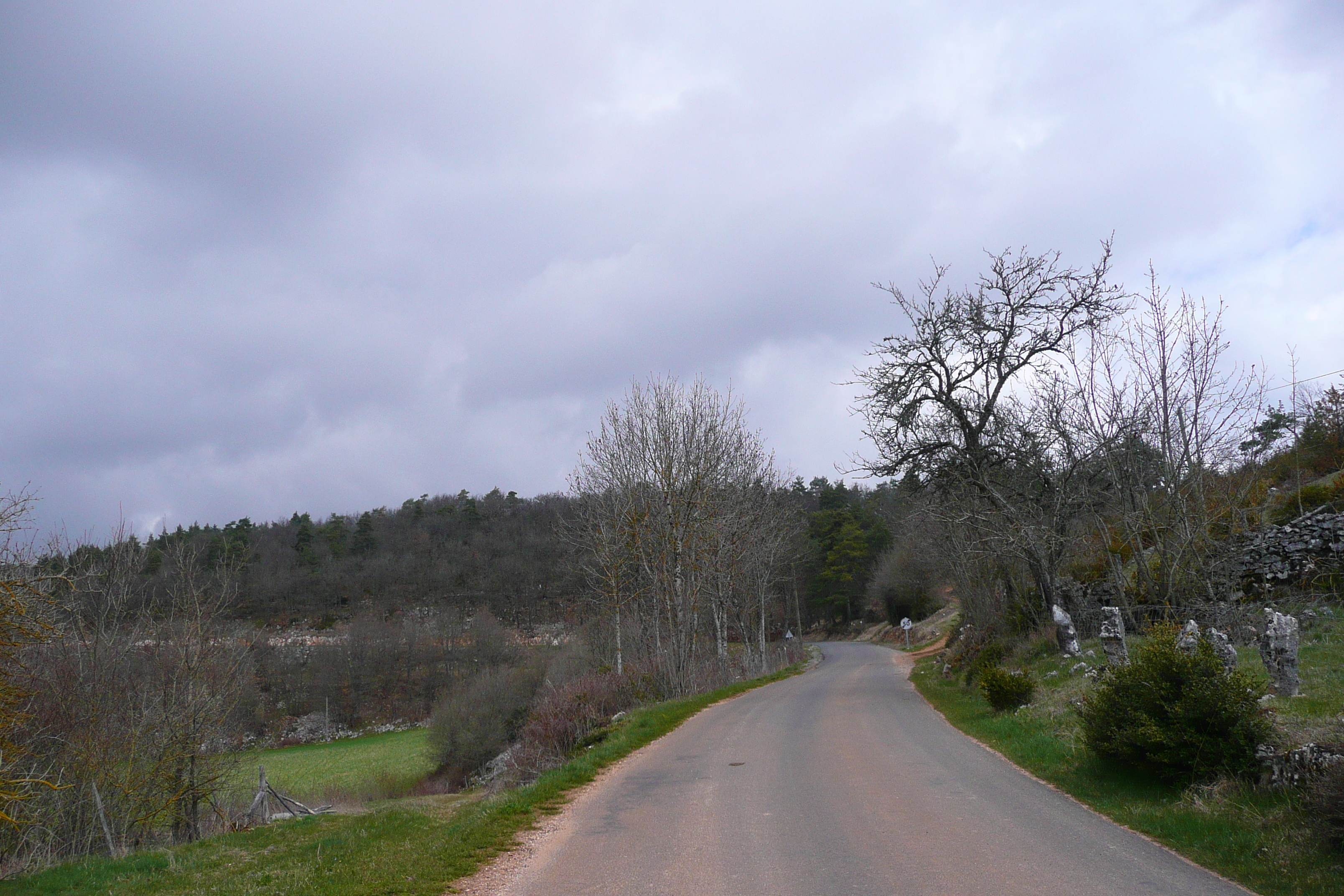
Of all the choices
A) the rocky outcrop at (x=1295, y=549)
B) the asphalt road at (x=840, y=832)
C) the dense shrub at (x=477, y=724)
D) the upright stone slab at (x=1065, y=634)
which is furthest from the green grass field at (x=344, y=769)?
the rocky outcrop at (x=1295, y=549)

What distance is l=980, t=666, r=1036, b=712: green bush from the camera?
14938 millimetres

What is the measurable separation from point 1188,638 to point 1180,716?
2.45 meters

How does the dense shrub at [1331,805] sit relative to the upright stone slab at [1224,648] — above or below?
below

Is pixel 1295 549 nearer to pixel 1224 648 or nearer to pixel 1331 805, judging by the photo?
pixel 1224 648

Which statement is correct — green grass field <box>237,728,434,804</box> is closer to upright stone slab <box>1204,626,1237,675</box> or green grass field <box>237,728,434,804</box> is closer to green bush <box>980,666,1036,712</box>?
green bush <box>980,666,1036,712</box>

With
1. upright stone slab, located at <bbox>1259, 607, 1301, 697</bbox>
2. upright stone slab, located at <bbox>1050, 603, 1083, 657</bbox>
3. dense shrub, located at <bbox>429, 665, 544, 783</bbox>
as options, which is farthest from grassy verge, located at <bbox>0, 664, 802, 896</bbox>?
dense shrub, located at <bbox>429, 665, 544, 783</bbox>

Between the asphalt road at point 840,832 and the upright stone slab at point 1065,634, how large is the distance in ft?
21.6

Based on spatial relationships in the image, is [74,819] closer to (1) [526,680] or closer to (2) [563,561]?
(1) [526,680]

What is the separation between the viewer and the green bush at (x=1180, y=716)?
7.77m

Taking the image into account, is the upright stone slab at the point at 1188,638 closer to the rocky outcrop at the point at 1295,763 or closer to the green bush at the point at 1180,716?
the green bush at the point at 1180,716

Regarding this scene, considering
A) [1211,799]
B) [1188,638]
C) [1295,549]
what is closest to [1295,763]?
[1211,799]

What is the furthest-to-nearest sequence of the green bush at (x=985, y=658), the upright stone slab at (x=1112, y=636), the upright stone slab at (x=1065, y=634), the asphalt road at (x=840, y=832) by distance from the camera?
the green bush at (x=985, y=658)
the upright stone slab at (x=1065, y=634)
the upright stone slab at (x=1112, y=636)
the asphalt road at (x=840, y=832)

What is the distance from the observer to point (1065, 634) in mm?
18453

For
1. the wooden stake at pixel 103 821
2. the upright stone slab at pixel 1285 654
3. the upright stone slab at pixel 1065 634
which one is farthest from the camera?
the upright stone slab at pixel 1065 634
